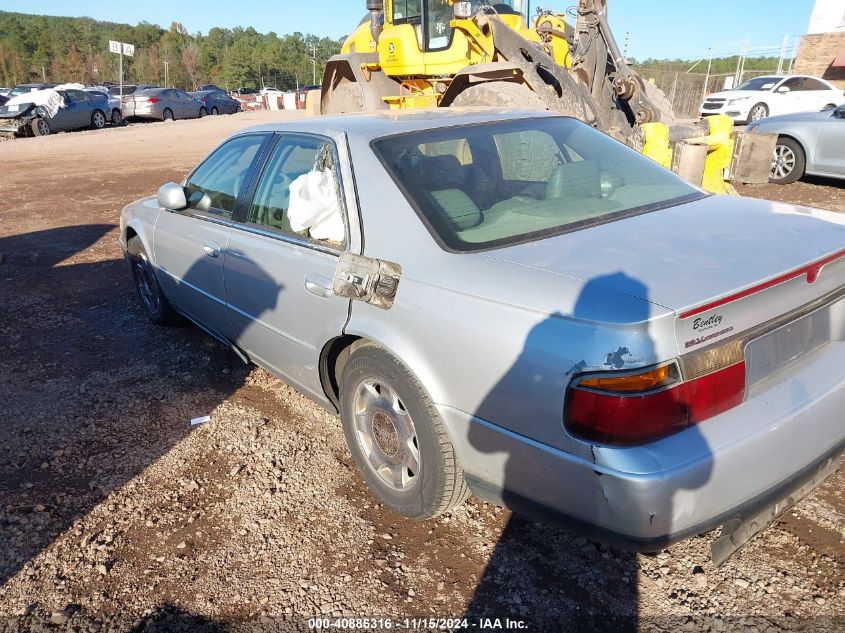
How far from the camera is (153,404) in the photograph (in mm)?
3910

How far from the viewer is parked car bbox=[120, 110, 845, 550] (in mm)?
1899

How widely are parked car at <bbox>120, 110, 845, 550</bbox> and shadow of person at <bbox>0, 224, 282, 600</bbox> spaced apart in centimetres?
56

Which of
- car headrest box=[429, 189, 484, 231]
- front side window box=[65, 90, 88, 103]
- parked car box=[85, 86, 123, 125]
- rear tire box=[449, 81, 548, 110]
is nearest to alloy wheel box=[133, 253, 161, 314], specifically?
car headrest box=[429, 189, 484, 231]

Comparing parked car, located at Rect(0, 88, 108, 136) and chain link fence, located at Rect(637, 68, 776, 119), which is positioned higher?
chain link fence, located at Rect(637, 68, 776, 119)

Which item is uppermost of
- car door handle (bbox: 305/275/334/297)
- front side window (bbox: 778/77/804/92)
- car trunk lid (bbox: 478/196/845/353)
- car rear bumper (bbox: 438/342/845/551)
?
front side window (bbox: 778/77/804/92)

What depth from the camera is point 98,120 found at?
83.3 feet

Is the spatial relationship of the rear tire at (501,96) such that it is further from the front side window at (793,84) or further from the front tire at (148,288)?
the front side window at (793,84)

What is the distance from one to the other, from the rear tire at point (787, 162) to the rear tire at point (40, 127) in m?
23.0

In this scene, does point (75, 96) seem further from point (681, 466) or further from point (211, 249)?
point (681, 466)

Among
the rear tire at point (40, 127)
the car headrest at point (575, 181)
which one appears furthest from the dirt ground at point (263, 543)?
the rear tire at point (40, 127)

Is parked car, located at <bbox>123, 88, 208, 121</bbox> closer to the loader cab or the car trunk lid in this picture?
the loader cab

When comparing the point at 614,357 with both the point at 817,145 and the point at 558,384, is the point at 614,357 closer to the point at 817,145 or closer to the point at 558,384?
the point at 558,384

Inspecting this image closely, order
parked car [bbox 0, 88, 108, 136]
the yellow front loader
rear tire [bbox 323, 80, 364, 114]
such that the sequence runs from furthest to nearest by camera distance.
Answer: parked car [bbox 0, 88, 108, 136] → rear tire [bbox 323, 80, 364, 114] → the yellow front loader

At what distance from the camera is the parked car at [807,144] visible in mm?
9336
